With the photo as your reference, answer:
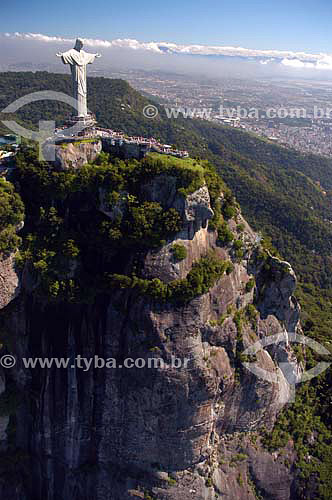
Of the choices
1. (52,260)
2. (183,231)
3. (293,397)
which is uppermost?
(183,231)

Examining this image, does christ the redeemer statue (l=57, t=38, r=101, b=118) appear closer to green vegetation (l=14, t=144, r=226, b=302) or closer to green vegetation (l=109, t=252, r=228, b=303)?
Result: green vegetation (l=14, t=144, r=226, b=302)

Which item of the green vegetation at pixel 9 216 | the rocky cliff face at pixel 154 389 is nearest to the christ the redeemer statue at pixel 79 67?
the green vegetation at pixel 9 216

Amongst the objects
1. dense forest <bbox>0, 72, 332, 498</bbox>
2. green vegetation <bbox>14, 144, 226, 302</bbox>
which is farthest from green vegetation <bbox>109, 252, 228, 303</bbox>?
dense forest <bbox>0, 72, 332, 498</bbox>

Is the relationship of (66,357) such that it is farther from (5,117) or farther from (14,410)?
(5,117)

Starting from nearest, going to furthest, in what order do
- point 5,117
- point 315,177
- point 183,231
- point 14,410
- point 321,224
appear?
point 183,231 < point 14,410 < point 321,224 < point 5,117 < point 315,177

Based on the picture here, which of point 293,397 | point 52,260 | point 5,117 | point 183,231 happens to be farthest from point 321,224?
point 5,117

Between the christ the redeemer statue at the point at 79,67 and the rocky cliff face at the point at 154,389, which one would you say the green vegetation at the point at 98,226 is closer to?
the rocky cliff face at the point at 154,389
